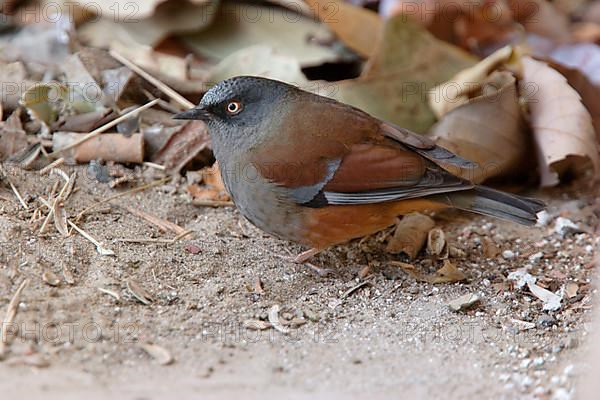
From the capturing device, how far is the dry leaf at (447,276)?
416cm

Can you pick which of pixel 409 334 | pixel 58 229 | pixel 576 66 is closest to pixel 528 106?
pixel 576 66

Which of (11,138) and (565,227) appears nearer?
(11,138)

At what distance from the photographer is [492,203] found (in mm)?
4180

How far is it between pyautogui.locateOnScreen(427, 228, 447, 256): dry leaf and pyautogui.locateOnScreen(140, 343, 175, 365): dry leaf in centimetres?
176

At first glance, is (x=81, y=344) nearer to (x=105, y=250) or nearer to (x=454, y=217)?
(x=105, y=250)

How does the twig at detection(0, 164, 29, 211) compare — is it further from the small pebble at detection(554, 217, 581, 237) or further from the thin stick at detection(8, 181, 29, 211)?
the small pebble at detection(554, 217, 581, 237)

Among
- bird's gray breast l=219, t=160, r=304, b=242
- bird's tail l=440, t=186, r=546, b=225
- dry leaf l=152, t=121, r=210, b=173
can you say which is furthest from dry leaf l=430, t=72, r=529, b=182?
dry leaf l=152, t=121, r=210, b=173

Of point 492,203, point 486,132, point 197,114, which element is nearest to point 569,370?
point 492,203

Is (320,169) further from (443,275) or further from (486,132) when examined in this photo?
(486,132)

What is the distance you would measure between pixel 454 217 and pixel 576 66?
1571 millimetres

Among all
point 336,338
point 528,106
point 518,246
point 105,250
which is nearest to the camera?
point 336,338

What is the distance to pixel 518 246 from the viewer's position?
15.1 feet

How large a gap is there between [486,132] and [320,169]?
1.38 m

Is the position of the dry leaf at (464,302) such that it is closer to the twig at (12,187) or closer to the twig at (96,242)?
the twig at (96,242)
